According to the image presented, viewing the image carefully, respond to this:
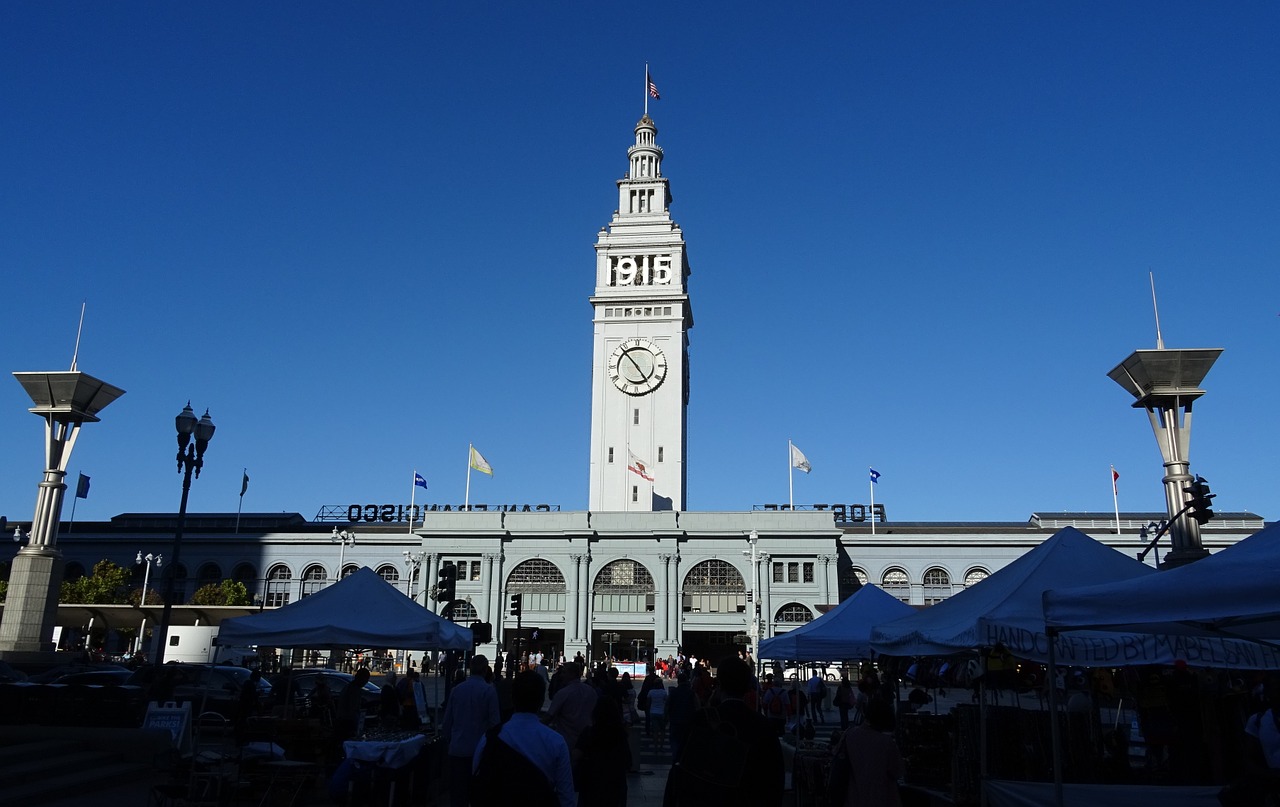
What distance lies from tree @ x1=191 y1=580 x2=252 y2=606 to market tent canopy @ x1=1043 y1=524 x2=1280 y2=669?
7156cm

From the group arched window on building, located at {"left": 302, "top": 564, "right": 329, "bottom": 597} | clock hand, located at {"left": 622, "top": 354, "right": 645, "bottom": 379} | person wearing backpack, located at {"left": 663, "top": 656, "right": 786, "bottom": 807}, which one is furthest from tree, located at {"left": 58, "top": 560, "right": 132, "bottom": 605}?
person wearing backpack, located at {"left": 663, "top": 656, "right": 786, "bottom": 807}

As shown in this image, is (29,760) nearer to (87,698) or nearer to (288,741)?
(87,698)

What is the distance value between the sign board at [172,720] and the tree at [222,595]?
2189 inches

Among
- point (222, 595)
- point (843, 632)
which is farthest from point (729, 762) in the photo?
point (222, 595)

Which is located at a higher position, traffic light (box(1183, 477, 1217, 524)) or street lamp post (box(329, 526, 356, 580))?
street lamp post (box(329, 526, 356, 580))

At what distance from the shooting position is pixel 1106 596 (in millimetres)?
9586

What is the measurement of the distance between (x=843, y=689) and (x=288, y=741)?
17055 millimetres

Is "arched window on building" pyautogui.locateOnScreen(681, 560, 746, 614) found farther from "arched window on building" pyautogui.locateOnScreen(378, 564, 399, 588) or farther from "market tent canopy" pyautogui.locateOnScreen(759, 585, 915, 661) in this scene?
"market tent canopy" pyautogui.locateOnScreen(759, 585, 915, 661)

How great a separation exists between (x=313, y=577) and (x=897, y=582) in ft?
158

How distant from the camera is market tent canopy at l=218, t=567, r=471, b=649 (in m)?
17.3

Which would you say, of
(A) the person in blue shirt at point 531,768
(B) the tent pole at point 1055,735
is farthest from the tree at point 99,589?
(A) the person in blue shirt at point 531,768

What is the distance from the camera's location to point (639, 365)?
8162cm

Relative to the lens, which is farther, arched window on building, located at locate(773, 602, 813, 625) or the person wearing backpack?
arched window on building, located at locate(773, 602, 813, 625)

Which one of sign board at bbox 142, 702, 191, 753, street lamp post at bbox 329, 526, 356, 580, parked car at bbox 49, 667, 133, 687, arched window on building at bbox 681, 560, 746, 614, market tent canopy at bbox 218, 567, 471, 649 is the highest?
street lamp post at bbox 329, 526, 356, 580
